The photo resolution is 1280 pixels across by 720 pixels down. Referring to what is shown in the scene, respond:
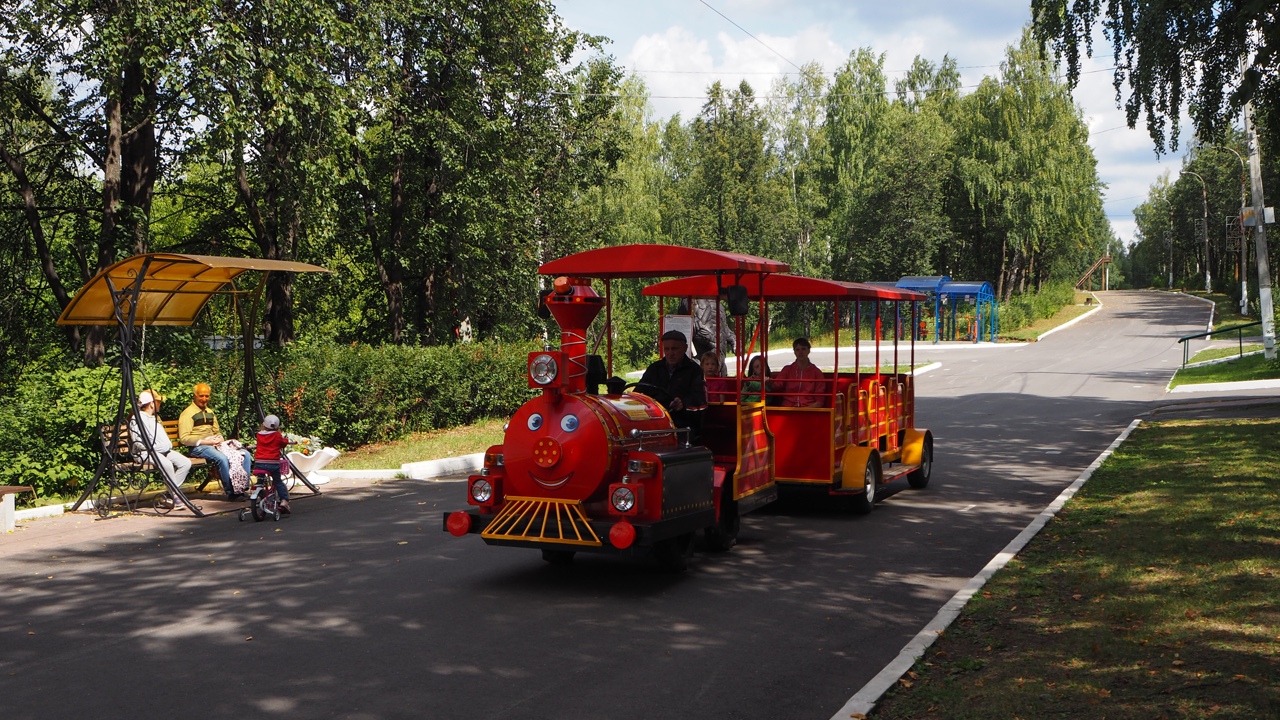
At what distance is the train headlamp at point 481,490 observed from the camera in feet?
26.8

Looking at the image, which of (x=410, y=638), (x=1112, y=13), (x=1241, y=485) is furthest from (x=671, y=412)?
(x=1112, y=13)

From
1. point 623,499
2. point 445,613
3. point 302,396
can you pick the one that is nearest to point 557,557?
point 623,499

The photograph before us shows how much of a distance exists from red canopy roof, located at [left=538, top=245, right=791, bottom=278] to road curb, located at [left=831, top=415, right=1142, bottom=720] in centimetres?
300

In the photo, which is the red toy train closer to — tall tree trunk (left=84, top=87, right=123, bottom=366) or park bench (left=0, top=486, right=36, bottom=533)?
park bench (left=0, top=486, right=36, bottom=533)

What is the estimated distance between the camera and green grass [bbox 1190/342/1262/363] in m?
34.7

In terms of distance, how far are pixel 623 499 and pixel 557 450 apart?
0.67 meters

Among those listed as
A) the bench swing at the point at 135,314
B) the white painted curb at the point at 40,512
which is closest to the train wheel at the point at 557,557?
the bench swing at the point at 135,314

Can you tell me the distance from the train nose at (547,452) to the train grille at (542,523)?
28 cm

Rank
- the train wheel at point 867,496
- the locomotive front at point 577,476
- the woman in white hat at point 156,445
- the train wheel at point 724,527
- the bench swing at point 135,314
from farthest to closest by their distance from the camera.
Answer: the woman in white hat at point 156,445, the bench swing at point 135,314, the train wheel at point 867,496, the train wheel at point 724,527, the locomotive front at point 577,476

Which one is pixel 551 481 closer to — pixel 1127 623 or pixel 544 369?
pixel 544 369

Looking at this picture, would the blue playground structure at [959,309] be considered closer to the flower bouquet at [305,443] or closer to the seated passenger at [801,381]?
the flower bouquet at [305,443]

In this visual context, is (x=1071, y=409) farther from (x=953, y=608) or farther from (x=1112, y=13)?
(x=953, y=608)

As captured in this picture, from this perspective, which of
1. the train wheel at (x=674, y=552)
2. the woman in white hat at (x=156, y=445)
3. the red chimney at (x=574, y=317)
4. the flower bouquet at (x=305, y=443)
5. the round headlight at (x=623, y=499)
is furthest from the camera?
the flower bouquet at (x=305, y=443)

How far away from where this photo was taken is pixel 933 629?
6.59m
